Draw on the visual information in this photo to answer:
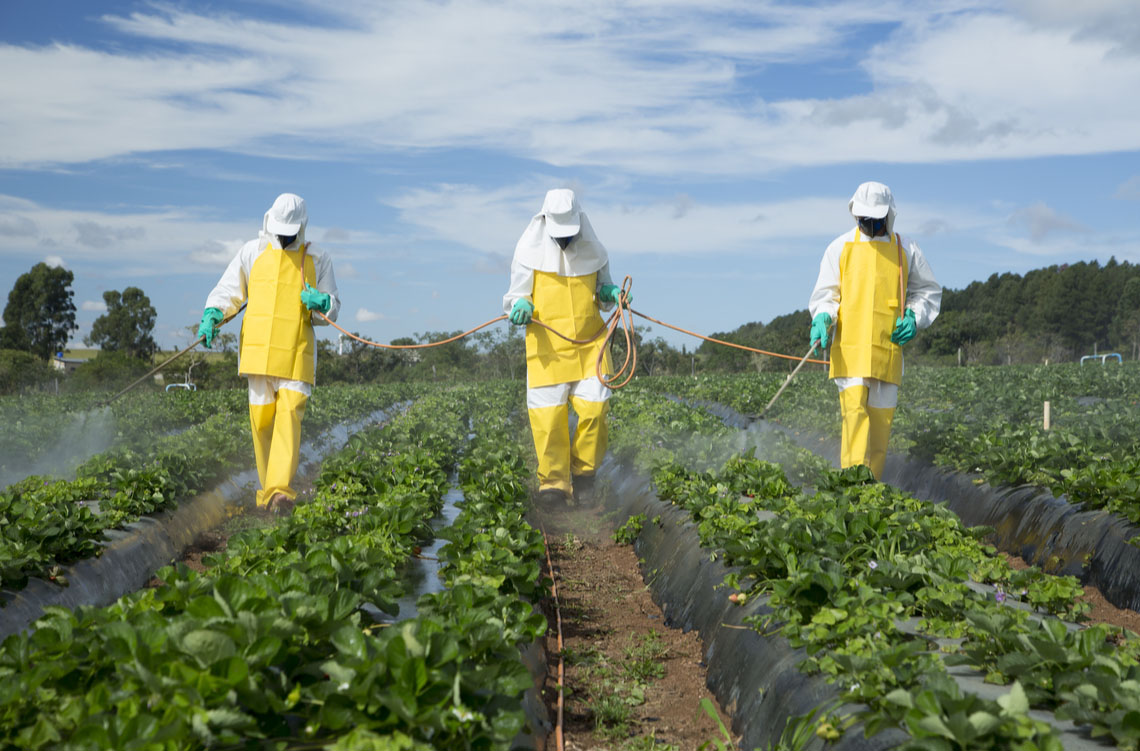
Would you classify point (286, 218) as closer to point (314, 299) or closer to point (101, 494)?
→ point (314, 299)

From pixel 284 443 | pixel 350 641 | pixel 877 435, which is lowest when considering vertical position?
pixel 350 641

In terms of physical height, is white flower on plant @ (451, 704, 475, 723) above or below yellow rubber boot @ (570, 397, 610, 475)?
below

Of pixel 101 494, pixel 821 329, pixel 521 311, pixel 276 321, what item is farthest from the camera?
pixel 521 311

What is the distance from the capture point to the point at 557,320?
305 inches

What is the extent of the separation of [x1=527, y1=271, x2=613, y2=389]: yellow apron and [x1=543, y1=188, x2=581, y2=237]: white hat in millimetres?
367

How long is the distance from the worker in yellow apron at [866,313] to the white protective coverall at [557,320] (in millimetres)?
1810

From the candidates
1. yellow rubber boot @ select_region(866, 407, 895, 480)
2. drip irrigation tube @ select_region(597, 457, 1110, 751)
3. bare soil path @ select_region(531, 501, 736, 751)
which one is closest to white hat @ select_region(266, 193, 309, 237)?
bare soil path @ select_region(531, 501, 736, 751)

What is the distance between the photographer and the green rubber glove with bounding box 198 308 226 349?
7.22m

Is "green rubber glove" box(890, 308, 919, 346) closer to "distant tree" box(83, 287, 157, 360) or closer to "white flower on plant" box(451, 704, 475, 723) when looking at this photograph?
"white flower on plant" box(451, 704, 475, 723)

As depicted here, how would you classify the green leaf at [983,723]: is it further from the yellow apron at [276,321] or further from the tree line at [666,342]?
the tree line at [666,342]

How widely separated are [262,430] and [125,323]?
5284cm

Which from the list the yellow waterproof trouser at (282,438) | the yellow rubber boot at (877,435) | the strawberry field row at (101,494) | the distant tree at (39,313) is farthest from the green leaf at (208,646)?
the distant tree at (39,313)

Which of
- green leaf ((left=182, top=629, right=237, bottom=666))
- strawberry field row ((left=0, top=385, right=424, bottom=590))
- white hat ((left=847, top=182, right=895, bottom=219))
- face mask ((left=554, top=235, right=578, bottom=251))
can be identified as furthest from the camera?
face mask ((left=554, top=235, right=578, bottom=251))

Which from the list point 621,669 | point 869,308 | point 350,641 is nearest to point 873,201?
point 869,308
